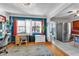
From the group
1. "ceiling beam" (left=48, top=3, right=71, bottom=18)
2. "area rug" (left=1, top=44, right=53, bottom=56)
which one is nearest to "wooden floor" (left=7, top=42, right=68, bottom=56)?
"area rug" (left=1, top=44, right=53, bottom=56)

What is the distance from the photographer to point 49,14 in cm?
165

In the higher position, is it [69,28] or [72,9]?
[72,9]

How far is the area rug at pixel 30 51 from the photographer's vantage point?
160 cm

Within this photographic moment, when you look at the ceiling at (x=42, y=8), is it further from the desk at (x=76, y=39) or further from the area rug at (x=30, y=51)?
the area rug at (x=30, y=51)

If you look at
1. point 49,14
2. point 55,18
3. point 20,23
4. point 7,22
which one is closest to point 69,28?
point 55,18

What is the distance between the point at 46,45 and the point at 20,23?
0.70 meters

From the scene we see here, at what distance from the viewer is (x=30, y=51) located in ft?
5.35

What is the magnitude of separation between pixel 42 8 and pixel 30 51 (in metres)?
0.88

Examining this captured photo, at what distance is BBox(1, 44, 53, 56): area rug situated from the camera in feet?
5.24

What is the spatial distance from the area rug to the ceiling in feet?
2.23

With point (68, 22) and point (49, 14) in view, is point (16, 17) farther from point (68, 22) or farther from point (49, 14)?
point (68, 22)

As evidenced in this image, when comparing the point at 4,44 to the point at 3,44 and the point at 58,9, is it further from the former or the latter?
the point at 58,9

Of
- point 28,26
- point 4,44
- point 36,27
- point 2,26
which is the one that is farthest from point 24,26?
point 4,44

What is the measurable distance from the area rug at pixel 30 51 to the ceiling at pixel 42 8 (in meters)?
0.68
